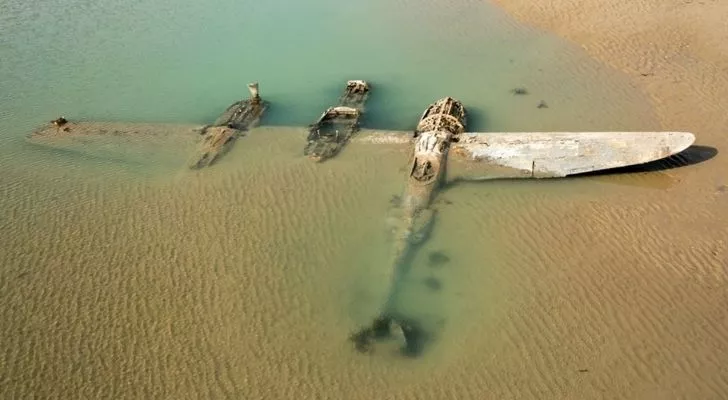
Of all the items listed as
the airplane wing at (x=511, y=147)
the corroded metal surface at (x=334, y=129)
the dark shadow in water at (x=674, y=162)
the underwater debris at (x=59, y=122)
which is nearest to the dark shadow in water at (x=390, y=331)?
the airplane wing at (x=511, y=147)

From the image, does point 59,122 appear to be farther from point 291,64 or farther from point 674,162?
point 674,162

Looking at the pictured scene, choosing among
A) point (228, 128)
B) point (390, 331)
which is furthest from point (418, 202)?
point (228, 128)

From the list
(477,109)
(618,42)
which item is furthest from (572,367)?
(618,42)

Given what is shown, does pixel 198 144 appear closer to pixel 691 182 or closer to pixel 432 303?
pixel 432 303

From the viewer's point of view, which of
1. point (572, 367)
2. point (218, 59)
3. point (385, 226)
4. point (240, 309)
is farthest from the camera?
point (218, 59)

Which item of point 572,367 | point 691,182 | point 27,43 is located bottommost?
point 572,367

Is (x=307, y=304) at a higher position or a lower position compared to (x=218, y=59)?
lower
